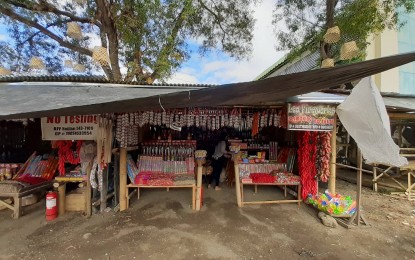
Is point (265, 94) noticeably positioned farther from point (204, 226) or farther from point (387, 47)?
point (387, 47)

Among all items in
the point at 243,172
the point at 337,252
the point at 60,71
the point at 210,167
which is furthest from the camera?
the point at 60,71

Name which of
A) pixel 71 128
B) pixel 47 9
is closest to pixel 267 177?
pixel 71 128

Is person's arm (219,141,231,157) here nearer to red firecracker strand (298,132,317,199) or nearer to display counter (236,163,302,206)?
display counter (236,163,302,206)

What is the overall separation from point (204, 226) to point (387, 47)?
32.4ft

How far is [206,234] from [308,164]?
8.68 feet

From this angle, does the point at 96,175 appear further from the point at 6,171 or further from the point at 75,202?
the point at 6,171

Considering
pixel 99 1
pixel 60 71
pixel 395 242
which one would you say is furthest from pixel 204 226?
pixel 60 71

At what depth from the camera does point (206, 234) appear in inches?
140

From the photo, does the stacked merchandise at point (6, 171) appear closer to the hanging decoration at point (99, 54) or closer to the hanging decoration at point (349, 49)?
the hanging decoration at point (99, 54)

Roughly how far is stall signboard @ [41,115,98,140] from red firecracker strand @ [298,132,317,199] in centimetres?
422

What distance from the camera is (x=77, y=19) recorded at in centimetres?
927

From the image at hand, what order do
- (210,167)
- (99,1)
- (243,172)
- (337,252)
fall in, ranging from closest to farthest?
(337,252), (243,172), (210,167), (99,1)

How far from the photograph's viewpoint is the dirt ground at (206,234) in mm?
3061

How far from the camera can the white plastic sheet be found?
105 inches
